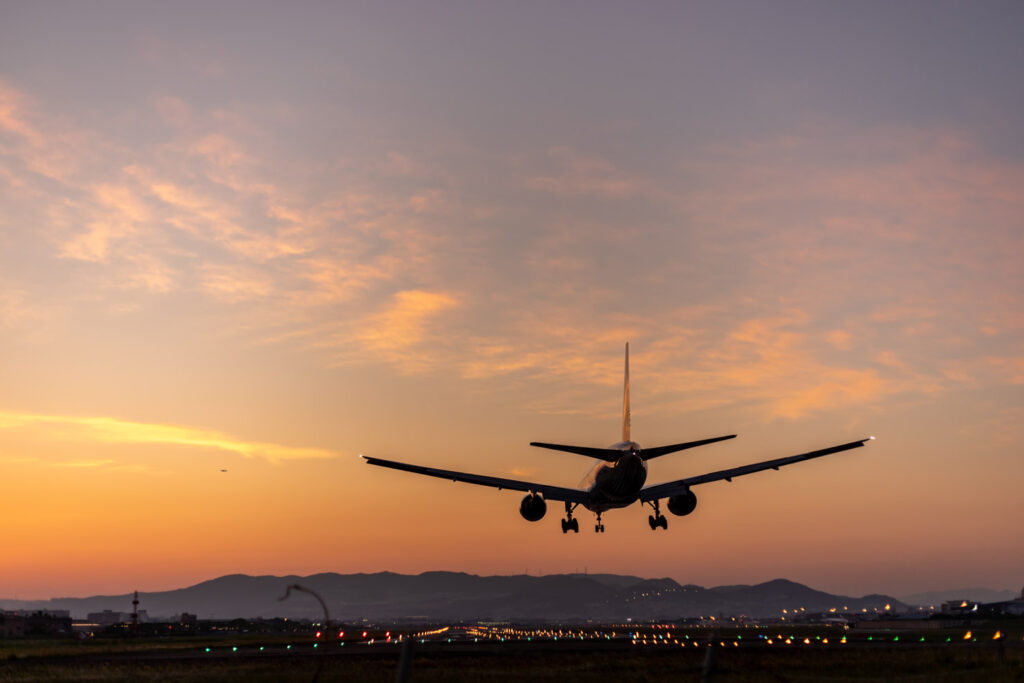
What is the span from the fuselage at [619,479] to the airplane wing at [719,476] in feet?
7.51

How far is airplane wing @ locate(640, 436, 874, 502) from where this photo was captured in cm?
6069

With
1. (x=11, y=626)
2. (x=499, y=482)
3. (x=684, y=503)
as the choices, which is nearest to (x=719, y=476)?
(x=684, y=503)

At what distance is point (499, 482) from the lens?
2544 inches

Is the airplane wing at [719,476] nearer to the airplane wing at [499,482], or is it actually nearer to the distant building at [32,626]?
the airplane wing at [499,482]

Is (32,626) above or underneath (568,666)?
underneath

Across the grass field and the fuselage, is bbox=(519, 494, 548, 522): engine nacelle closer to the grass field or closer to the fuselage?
the fuselage

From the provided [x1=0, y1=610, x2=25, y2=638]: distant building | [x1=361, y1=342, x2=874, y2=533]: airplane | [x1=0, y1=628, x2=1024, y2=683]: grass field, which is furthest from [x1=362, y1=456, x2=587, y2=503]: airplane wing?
[x1=0, y1=610, x2=25, y2=638]: distant building

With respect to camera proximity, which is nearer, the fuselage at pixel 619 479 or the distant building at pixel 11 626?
the fuselage at pixel 619 479

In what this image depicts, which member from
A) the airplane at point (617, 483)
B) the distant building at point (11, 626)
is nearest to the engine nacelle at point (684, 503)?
the airplane at point (617, 483)

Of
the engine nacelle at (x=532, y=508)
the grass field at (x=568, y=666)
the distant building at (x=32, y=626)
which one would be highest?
the engine nacelle at (x=532, y=508)

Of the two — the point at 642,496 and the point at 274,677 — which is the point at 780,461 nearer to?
the point at 642,496

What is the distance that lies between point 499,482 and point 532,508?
336cm

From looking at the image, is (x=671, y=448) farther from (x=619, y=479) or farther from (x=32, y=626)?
(x=32, y=626)

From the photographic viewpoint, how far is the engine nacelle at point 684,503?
63812 millimetres
